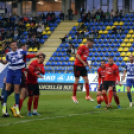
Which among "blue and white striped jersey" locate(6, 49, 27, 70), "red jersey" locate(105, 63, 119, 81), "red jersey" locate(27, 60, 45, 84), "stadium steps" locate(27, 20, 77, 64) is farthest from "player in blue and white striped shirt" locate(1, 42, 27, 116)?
"stadium steps" locate(27, 20, 77, 64)

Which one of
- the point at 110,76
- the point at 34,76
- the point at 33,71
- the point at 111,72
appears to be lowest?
the point at 110,76

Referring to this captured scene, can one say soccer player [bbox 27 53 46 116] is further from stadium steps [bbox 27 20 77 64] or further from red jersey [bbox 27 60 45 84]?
stadium steps [bbox 27 20 77 64]

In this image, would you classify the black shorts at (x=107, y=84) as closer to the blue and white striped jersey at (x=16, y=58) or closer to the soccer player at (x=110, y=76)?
the soccer player at (x=110, y=76)

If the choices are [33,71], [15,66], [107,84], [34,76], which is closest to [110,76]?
[107,84]

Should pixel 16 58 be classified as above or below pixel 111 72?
above

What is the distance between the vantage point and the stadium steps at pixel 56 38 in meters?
31.6

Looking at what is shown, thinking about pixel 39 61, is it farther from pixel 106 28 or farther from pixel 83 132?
pixel 106 28

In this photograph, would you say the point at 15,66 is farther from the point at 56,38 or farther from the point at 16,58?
the point at 56,38

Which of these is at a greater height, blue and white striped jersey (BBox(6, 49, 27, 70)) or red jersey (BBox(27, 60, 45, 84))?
blue and white striped jersey (BBox(6, 49, 27, 70))

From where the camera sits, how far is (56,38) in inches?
1308

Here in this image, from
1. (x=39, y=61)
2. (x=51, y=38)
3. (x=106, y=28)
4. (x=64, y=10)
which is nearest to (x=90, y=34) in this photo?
(x=106, y=28)

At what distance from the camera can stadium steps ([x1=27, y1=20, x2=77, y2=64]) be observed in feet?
104

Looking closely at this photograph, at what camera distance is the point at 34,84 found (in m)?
9.12

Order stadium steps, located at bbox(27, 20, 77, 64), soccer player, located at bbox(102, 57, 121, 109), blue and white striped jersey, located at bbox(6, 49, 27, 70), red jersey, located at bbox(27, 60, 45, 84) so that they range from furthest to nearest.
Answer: stadium steps, located at bbox(27, 20, 77, 64), soccer player, located at bbox(102, 57, 121, 109), red jersey, located at bbox(27, 60, 45, 84), blue and white striped jersey, located at bbox(6, 49, 27, 70)
